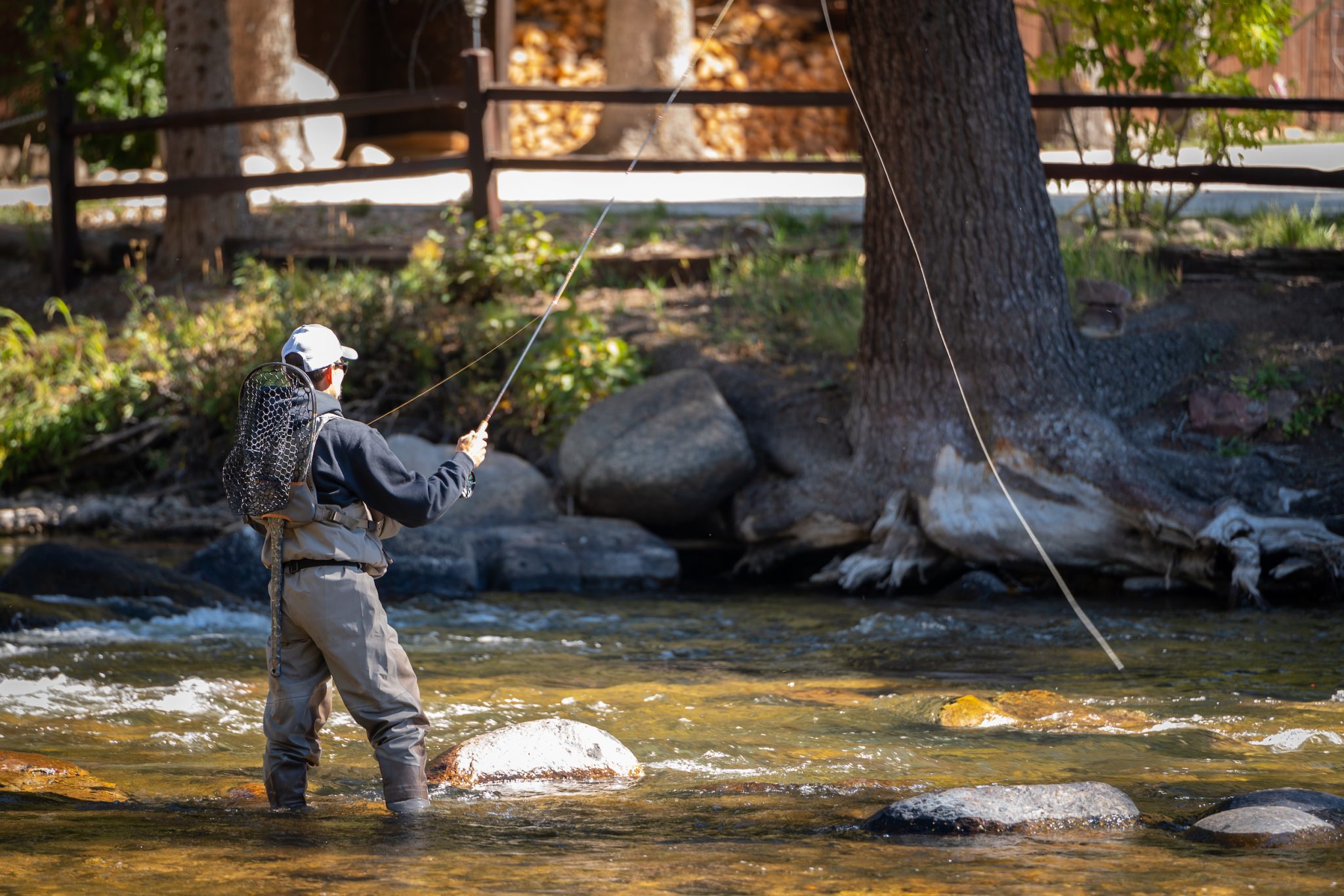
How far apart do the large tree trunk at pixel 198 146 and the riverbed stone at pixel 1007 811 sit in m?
9.94

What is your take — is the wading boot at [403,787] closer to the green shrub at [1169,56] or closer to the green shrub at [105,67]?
the green shrub at [1169,56]

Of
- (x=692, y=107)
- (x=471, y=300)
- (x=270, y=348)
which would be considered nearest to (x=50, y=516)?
(x=270, y=348)

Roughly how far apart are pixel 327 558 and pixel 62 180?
963 cm

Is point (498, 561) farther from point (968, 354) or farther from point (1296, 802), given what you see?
point (1296, 802)

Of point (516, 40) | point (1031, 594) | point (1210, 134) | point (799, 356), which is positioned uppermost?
point (516, 40)

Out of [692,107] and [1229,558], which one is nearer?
[1229,558]

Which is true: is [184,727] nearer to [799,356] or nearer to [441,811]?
[441,811]

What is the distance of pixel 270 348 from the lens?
34.2ft

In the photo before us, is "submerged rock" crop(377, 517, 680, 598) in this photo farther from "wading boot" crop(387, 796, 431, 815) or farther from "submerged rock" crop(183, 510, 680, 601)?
"wading boot" crop(387, 796, 431, 815)

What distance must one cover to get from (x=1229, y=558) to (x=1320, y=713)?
2.26 meters

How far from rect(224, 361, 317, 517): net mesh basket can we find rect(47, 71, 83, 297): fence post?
9.33 m

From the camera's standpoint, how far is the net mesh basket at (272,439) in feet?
14.1

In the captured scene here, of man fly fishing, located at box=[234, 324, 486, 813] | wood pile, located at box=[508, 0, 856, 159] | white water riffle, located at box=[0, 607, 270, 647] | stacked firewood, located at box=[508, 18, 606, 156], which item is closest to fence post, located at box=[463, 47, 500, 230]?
white water riffle, located at box=[0, 607, 270, 647]

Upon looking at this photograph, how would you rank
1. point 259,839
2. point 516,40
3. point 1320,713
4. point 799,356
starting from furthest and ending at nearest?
point 516,40 < point 799,356 < point 1320,713 < point 259,839
